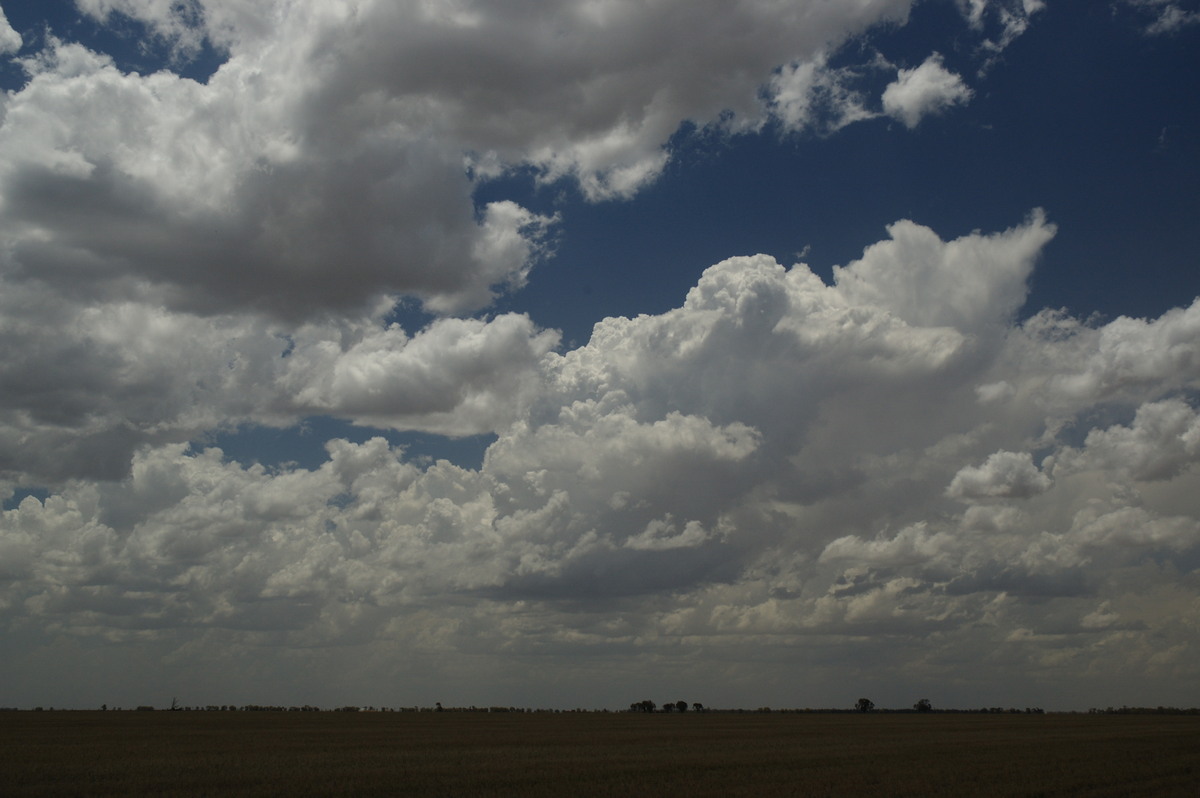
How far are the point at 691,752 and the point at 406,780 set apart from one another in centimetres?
3175

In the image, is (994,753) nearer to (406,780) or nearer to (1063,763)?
(1063,763)

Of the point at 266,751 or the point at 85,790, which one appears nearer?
the point at 85,790

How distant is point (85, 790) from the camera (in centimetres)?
4500

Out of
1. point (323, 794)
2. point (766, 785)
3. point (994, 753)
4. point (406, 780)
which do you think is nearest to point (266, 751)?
point (406, 780)

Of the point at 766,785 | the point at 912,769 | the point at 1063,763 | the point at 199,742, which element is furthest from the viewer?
the point at 199,742

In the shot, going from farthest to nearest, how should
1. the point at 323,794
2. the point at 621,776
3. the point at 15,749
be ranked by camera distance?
the point at 15,749
the point at 621,776
the point at 323,794

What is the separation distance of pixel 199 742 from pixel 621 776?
163 ft

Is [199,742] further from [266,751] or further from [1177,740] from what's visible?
[1177,740]

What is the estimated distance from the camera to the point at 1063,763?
2475 inches

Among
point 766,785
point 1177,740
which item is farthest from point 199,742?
point 1177,740

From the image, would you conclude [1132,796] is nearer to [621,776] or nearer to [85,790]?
[621,776]

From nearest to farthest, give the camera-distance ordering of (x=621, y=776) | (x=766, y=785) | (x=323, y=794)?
(x=323, y=794), (x=766, y=785), (x=621, y=776)

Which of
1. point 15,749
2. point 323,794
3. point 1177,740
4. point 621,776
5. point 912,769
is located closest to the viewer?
point 323,794

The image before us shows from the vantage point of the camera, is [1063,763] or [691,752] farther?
[691,752]
